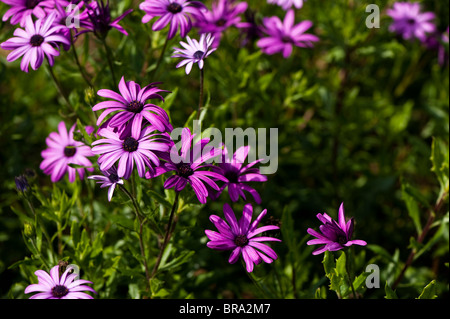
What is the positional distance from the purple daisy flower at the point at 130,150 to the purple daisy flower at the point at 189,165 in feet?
0.24

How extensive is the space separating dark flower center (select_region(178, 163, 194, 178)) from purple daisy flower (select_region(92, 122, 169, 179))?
0.35 ft

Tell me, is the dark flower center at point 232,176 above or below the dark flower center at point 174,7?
below

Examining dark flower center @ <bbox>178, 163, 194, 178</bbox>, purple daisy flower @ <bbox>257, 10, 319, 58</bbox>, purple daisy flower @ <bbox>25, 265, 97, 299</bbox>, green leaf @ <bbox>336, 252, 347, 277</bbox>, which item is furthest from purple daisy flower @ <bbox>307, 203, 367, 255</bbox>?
purple daisy flower @ <bbox>257, 10, 319, 58</bbox>

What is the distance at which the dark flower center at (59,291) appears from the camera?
5.89 feet

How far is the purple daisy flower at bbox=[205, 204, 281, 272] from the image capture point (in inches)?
70.2

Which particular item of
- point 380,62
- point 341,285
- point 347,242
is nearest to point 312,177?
point 380,62

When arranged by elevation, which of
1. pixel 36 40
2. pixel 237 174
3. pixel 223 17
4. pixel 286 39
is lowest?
pixel 237 174

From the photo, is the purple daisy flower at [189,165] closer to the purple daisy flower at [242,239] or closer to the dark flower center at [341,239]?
the purple daisy flower at [242,239]

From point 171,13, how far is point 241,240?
106 centimetres

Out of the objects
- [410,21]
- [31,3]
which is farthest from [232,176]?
[410,21]

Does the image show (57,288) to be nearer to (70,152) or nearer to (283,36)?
(70,152)

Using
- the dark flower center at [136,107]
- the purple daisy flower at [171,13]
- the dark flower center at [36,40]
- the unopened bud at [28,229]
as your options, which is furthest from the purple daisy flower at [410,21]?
the unopened bud at [28,229]

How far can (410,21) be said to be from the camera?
11.6 feet
